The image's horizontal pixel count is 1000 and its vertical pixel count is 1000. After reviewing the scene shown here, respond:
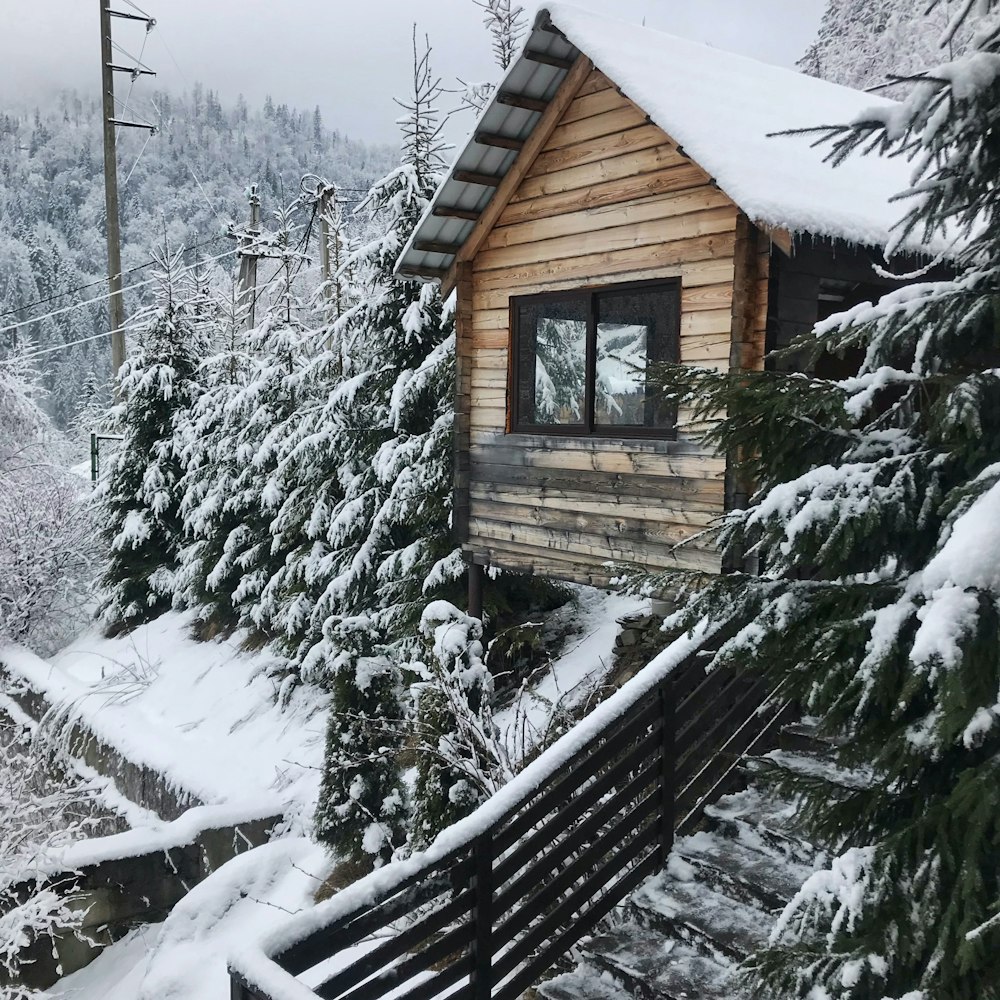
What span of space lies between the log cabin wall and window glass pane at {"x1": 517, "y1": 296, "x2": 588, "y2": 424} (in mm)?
173

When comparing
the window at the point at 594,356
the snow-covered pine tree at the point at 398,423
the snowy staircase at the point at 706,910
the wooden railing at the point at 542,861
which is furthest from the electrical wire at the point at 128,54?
the snowy staircase at the point at 706,910

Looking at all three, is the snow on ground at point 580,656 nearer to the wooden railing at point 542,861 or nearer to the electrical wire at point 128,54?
the wooden railing at point 542,861

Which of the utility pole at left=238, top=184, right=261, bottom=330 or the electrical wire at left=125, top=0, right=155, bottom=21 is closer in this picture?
the utility pole at left=238, top=184, right=261, bottom=330

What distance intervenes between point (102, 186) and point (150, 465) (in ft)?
274

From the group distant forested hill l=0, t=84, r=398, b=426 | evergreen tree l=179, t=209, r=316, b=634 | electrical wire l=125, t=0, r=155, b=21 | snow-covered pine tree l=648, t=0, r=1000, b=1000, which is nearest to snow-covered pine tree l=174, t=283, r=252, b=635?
evergreen tree l=179, t=209, r=316, b=634

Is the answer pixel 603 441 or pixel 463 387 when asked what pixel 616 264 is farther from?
pixel 463 387

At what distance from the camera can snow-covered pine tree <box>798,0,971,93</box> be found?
22.0 metres

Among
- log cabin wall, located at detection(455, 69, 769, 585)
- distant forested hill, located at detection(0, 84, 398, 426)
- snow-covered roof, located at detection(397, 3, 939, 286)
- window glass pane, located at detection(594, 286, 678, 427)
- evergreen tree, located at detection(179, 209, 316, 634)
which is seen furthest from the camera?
distant forested hill, located at detection(0, 84, 398, 426)

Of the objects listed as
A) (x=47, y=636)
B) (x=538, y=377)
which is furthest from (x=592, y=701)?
(x=47, y=636)

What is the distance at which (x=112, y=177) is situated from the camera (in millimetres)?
20828

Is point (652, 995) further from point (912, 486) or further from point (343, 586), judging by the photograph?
point (343, 586)

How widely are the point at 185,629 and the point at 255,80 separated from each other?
182m

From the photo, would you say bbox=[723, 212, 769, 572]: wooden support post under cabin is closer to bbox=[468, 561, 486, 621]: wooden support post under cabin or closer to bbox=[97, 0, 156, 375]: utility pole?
bbox=[468, 561, 486, 621]: wooden support post under cabin

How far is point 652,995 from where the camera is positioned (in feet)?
15.5
